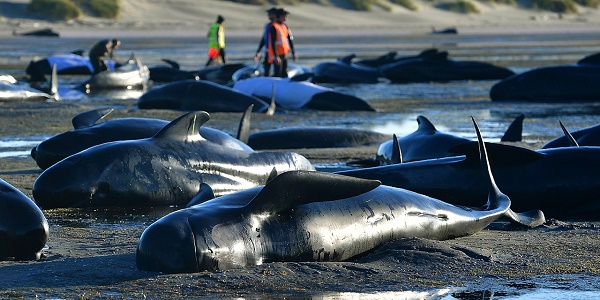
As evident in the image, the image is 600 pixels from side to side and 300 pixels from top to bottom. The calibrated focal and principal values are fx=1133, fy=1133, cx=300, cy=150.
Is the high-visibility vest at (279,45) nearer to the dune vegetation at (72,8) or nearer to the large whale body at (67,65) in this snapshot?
the large whale body at (67,65)

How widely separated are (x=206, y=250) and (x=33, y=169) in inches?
197

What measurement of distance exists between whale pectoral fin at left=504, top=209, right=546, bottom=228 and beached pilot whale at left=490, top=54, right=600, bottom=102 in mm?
11493

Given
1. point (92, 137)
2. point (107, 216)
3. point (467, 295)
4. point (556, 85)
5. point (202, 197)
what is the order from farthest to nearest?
1. point (556, 85)
2. point (92, 137)
3. point (107, 216)
4. point (202, 197)
5. point (467, 295)

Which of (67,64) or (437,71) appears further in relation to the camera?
(67,64)

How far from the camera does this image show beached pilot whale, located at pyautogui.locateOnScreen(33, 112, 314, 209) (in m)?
7.52

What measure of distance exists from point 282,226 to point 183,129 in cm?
260

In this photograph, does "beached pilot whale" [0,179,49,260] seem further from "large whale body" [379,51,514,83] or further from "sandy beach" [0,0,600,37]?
"sandy beach" [0,0,600,37]

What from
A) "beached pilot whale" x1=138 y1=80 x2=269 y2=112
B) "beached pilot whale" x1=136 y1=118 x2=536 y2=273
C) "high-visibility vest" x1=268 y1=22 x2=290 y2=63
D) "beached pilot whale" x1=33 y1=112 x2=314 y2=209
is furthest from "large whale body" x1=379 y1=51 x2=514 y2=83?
"beached pilot whale" x1=136 y1=118 x2=536 y2=273

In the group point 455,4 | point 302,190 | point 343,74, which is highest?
point 302,190

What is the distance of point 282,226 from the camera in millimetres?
5348

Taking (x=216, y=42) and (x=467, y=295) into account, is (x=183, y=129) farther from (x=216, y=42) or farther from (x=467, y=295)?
(x=216, y=42)

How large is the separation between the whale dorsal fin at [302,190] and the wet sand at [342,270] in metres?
0.29

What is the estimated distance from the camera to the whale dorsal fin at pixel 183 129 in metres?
7.71

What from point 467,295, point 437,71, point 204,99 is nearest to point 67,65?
point 437,71
